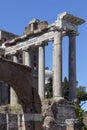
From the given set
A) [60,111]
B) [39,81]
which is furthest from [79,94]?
[60,111]

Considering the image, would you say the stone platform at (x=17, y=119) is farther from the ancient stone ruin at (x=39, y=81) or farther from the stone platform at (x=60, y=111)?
the stone platform at (x=60, y=111)

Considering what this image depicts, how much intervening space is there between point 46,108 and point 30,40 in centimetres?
1000

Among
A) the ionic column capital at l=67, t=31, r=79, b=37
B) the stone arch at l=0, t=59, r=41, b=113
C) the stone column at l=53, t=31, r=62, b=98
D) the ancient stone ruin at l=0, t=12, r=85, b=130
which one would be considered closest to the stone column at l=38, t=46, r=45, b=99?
the ancient stone ruin at l=0, t=12, r=85, b=130

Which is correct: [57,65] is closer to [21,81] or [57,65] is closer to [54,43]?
[54,43]

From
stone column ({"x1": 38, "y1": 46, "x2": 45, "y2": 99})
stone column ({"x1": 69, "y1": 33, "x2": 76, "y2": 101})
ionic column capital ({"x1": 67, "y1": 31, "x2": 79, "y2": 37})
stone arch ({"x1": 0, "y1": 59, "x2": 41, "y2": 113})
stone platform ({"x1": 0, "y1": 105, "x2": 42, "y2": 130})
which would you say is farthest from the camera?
ionic column capital ({"x1": 67, "y1": 31, "x2": 79, "y2": 37})

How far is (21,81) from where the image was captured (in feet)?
55.2

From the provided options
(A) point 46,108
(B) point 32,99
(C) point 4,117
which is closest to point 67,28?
(A) point 46,108

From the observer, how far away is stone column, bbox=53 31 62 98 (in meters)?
31.1

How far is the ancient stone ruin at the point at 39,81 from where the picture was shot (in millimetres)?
16958

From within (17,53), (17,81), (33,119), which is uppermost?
(17,53)

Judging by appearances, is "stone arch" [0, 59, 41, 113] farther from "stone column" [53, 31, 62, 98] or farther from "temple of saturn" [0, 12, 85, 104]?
"stone column" [53, 31, 62, 98]

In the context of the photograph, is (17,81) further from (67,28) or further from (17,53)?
(17,53)

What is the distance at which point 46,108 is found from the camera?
27.0 metres

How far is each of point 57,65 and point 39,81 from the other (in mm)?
2865
